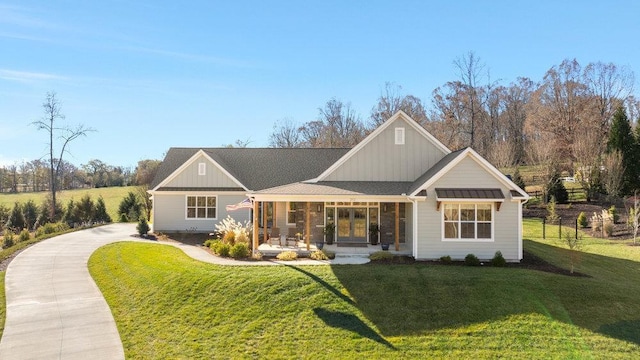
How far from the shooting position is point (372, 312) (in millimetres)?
11555

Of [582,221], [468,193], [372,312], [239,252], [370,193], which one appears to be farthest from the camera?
[582,221]

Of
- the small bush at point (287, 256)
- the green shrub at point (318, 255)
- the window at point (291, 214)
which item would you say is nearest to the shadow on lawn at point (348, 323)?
the green shrub at point (318, 255)

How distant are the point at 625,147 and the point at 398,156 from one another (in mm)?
30578

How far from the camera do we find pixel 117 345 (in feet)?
35.0

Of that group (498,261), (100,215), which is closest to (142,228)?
(100,215)

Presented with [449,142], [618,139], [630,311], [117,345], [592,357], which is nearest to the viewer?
[592,357]

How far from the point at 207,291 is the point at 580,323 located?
11.0 m

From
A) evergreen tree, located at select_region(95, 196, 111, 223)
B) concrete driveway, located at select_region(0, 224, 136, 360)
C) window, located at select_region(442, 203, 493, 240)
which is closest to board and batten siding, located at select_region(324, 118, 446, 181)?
window, located at select_region(442, 203, 493, 240)

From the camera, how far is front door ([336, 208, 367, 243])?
20500mm

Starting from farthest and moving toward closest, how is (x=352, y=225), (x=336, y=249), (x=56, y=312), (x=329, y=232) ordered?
(x=352, y=225) < (x=329, y=232) < (x=336, y=249) < (x=56, y=312)

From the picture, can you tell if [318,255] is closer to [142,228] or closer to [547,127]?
[142,228]

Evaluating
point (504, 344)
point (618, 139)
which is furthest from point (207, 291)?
point (618, 139)

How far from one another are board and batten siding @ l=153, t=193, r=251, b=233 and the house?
0.06 metres

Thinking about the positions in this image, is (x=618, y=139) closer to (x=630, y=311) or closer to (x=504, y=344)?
(x=630, y=311)
